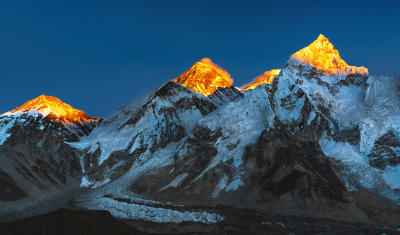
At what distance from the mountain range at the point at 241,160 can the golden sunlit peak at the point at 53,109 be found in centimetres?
1084

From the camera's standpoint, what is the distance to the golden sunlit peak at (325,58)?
417ft

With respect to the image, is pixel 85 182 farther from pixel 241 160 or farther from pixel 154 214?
pixel 241 160

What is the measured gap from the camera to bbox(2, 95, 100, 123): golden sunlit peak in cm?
15875

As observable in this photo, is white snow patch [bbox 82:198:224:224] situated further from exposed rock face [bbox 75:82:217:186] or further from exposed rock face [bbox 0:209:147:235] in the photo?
exposed rock face [bbox 75:82:217:186]

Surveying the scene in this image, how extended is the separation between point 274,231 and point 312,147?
129 feet

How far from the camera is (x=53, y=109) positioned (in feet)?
539

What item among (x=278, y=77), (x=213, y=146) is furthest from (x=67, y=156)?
(x=278, y=77)

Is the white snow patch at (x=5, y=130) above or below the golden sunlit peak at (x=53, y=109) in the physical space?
below

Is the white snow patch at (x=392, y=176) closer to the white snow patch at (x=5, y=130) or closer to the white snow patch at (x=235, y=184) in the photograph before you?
the white snow patch at (x=235, y=184)

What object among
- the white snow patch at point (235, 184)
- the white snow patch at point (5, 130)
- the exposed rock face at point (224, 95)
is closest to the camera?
the white snow patch at point (235, 184)

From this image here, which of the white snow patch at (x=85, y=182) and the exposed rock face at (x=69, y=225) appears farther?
the white snow patch at (x=85, y=182)

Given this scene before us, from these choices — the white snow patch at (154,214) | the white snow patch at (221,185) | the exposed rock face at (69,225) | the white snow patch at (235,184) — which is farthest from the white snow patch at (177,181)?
the exposed rock face at (69,225)

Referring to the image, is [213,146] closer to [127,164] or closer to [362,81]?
[127,164]

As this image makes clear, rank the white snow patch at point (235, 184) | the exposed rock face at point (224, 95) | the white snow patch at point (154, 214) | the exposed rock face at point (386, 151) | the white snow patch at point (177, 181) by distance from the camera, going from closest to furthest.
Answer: the white snow patch at point (154, 214), the white snow patch at point (235, 184), the exposed rock face at point (386, 151), the white snow patch at point (177, 181), the exposed rock face at point (224, 95)
